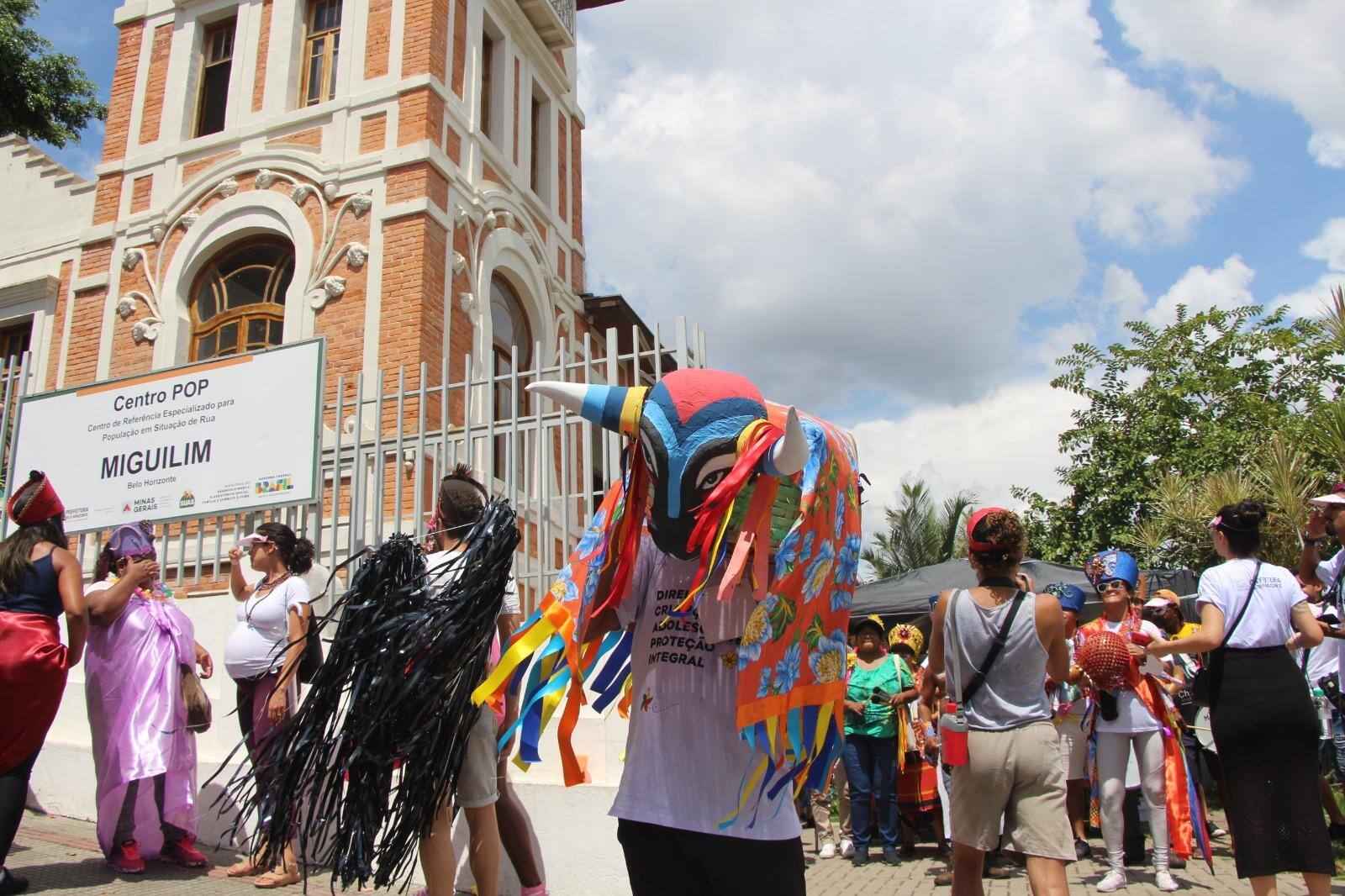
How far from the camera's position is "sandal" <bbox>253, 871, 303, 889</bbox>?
185 inches

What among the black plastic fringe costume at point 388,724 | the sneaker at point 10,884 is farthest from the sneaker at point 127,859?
the black plastic fringe costume at point 388,724

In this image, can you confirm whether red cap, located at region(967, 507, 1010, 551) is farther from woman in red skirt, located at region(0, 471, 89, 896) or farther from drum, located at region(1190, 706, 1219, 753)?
drum, located at region(1190, 706, 1219, 753)

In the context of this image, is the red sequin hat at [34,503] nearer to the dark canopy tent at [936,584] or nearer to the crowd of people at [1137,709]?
the crowd of people at [1137,709]

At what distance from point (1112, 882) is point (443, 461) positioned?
443 centimetres

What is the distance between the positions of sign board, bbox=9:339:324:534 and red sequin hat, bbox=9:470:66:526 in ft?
6.63

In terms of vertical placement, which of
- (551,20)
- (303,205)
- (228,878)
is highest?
(551,20)

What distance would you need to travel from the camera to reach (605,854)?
4.72m

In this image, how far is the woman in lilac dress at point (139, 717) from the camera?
4.91m

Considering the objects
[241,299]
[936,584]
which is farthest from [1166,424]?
[241,299]

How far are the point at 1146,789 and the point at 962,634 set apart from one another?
2602mm

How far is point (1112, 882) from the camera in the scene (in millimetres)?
5133

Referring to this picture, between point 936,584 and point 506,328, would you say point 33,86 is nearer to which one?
point 506,328

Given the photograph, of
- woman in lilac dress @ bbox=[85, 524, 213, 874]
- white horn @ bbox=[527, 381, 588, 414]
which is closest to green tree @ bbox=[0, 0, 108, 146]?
woman in lilac dress @ bbox=[85, 524, 213, 874]

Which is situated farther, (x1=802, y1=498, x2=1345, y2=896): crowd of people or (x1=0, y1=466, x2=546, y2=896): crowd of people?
(x1=0, y1=466, x2=546, y2=896): crowd of people
